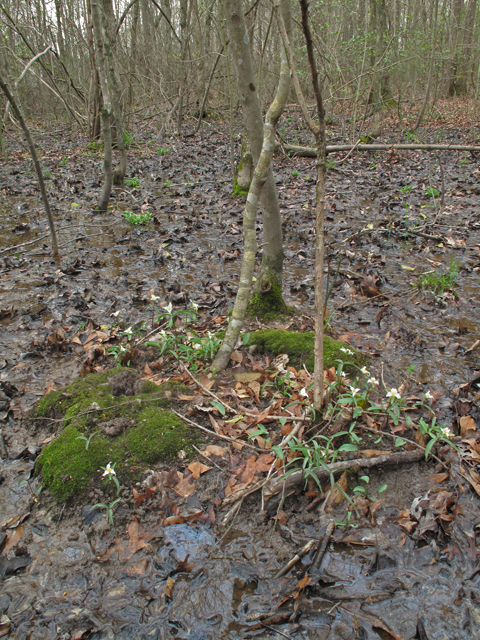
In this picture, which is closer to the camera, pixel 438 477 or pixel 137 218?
pixel 438 477

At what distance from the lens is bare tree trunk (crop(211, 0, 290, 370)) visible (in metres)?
2.48

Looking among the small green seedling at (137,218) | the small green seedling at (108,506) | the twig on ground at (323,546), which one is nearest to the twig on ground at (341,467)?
the twig on ground at (323,546)

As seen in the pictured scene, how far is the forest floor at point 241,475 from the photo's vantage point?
1782mm

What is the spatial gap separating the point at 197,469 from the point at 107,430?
60 cm

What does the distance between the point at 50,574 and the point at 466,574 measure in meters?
1.91

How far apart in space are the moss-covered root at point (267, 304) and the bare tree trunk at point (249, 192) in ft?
2.57

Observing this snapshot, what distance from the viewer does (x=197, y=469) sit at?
2.42 metres

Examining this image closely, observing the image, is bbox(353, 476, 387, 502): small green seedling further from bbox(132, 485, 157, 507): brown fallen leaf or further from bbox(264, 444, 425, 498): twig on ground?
bbox(132, 485, 157, 507): brown fallen leaf

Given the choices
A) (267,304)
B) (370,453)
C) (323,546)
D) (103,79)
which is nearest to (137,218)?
(103,79)

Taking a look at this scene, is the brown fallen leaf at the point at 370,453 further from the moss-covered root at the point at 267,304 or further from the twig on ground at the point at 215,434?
the moss-covered root at the point at 267,304

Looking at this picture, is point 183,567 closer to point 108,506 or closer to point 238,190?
point 108,506

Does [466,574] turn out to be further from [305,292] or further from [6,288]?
[6,288]

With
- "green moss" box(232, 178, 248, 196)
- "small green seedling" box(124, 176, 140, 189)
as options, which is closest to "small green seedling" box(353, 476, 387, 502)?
"green moss" box(232, 178, 248, 196)

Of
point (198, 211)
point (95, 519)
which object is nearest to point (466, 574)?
point (95, 519)
